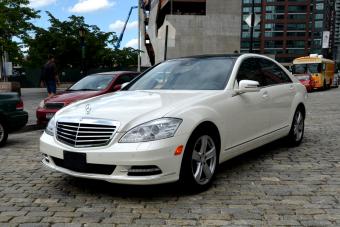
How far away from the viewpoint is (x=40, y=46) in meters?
29.5

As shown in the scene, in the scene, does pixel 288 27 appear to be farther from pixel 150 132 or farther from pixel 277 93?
pixel 150 132

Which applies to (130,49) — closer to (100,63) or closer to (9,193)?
(100,63)

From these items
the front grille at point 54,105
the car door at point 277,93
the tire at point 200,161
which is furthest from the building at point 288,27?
the tire at point 200,161

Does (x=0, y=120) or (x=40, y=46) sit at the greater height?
(x=40, y=46)

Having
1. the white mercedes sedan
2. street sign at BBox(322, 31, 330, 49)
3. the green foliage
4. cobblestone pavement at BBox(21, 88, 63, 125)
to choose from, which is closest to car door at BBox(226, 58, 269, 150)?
the white mercedes sedan

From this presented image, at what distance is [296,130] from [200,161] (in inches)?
124

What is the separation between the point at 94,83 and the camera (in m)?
11.1

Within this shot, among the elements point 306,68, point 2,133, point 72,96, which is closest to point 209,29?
point 306,68

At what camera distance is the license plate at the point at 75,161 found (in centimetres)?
423

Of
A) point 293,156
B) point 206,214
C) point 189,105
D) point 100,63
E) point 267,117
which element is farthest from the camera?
point 100,63

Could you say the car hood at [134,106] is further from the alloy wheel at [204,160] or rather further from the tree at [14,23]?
the tree at [14,23]

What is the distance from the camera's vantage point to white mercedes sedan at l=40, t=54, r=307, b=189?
4.11m

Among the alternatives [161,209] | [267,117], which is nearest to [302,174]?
[267,117]

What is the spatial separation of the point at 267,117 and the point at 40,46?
26.4 meters
